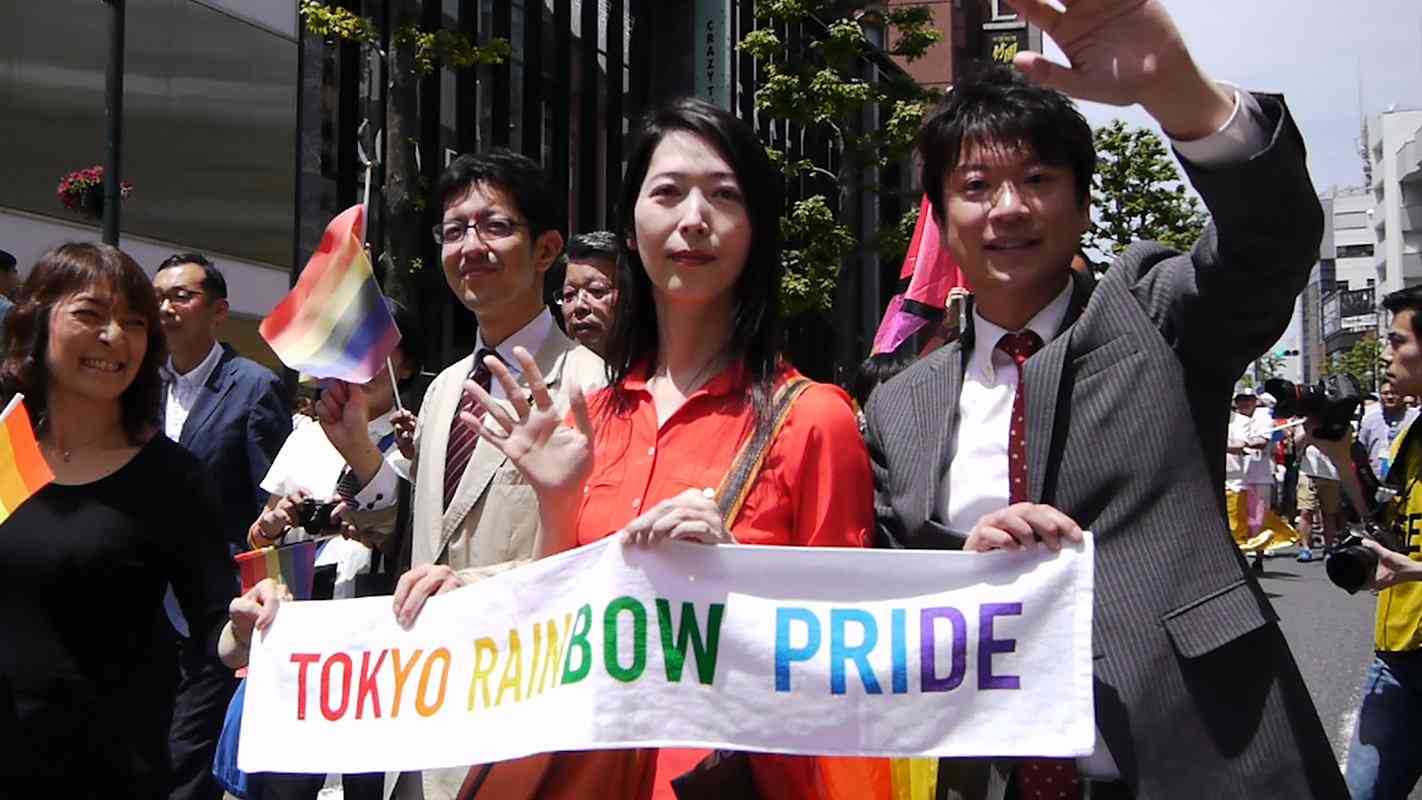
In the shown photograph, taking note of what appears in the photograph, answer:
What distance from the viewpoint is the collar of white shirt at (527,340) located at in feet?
12.1

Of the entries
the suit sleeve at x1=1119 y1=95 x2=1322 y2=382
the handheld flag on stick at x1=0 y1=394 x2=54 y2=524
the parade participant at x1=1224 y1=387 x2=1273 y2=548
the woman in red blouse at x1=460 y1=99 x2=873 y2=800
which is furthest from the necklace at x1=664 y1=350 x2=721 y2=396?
the parade participant at x1=1224 y1=387 x2=1273 y2=548

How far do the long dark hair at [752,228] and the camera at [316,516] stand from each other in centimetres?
115

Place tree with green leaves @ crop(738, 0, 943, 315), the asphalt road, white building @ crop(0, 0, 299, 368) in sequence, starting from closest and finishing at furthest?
1. the asphalt road
2. white building @ crop(0, 0, 299, 368)
3. tree with green leaves @ crop(738, 0, 943, 315)

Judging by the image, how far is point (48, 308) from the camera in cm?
328

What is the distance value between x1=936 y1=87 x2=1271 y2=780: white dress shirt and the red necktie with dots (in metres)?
0.02

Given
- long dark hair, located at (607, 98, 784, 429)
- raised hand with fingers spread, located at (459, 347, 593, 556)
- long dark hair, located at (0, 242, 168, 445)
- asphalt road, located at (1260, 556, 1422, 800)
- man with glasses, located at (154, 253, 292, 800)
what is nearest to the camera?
raised hand with fingers spread, located at (459, 347, 593, 556)

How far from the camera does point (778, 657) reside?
2383 millimetres

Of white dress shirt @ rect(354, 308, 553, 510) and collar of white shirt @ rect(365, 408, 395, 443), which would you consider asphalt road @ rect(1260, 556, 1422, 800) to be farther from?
collar of white shirt @ rect(365, 408, 395, 443)

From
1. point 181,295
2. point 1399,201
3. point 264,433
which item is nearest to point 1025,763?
point 264,433

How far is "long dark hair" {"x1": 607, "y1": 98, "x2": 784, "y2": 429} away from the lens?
2672 millimetres

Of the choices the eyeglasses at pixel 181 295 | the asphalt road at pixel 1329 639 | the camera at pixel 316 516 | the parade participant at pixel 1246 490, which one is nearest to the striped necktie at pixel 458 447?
the camera at pixel 316 516

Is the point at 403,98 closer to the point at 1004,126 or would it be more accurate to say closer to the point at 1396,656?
the point at 1396,656

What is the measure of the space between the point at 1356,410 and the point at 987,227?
235 cm

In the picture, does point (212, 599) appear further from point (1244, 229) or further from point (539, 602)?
point (1244, 229)
